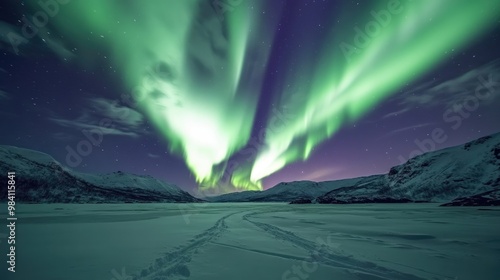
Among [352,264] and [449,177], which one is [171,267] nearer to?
[352,264]

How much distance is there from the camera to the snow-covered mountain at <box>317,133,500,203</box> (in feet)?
399

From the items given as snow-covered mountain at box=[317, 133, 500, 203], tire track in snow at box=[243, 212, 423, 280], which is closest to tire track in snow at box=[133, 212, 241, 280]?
tire track in snow at box=[243, 212, 423, 280]

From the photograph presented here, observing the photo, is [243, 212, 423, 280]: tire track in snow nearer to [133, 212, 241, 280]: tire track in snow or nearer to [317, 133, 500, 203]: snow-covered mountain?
[133, 212, 241, 280]: tire track in snow

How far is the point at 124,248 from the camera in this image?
1004cm

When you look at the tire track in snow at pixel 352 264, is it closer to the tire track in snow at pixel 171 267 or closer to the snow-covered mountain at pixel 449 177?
the tire track in snow at pixel 171 267

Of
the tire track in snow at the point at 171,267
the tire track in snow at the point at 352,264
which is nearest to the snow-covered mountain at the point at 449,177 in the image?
the tire track in snow at the point at 352,264

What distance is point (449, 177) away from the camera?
142 meters

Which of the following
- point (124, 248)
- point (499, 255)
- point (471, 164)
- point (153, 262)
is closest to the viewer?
point (153, 262)

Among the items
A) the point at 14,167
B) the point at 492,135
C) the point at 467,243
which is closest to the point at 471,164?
the point at 492,135

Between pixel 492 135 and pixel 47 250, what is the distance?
243590mm

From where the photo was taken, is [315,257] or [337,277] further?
[315,257]

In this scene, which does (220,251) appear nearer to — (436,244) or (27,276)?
(27,276)

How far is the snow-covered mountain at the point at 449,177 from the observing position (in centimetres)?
12150

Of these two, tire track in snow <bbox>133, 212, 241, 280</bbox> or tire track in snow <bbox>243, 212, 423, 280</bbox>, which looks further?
tire track in snow <bbox>243, 212, 423, 280</bbox>
